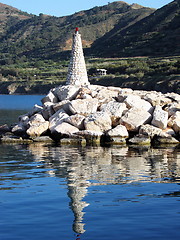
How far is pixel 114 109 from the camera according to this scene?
2609 centimetres

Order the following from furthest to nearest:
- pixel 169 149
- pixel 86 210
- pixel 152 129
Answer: pixel 152 129
pixel 169 149
pixel 86 210

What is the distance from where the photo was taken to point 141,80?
8881 centimetres

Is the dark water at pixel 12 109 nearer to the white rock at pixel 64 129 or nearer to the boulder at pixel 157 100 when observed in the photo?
the white rock at pixel 64 129

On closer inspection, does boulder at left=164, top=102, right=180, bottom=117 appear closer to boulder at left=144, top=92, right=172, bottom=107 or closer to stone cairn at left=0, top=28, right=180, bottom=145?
stone cairn at left=0, top=28, right=180, bottom=145

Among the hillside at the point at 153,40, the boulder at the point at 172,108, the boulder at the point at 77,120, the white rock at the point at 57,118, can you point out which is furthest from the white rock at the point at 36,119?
the hillside at the point at 153,40

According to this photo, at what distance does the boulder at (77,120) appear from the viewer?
25.5 m

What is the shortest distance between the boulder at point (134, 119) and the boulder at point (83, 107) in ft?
6.75

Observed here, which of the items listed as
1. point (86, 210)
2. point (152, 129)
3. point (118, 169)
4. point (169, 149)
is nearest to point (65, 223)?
point (86, 210)

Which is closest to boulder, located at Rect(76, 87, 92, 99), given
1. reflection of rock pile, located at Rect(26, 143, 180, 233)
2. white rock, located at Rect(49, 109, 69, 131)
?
white rock, located at Rect(49, 109, 69, 131)

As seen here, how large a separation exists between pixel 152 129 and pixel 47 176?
1034 centimetres

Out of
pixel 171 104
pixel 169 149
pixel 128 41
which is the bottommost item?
pixel 169 149

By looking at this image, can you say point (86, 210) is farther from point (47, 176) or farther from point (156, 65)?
point (156, 65)

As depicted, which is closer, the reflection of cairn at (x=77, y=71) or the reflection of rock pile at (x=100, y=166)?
the reflection of rock pile at (x=100, y=166)

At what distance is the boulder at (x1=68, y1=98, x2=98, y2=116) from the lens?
26.5 meters
